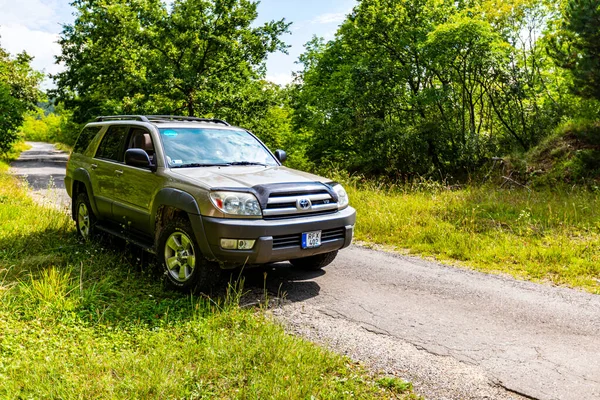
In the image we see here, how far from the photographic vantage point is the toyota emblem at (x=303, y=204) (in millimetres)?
5030

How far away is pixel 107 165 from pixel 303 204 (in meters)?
3.30

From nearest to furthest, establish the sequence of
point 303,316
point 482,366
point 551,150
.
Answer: point 482,366, point 303,316, point 551,150

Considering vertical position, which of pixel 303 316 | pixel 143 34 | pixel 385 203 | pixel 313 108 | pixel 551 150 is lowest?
pixel 303 316

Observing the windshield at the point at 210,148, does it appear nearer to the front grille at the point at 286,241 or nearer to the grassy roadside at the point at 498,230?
the front grille at the point at 286,241

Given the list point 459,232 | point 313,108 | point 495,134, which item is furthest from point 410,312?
point 313,108

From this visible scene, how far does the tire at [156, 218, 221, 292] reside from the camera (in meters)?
4.88

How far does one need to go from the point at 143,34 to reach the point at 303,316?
17814 millimetres

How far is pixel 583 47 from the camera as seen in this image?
11.1m

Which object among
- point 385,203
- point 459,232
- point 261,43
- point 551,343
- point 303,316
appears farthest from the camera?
point 261,43

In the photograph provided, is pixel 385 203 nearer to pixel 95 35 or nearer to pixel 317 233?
pixel 317 233

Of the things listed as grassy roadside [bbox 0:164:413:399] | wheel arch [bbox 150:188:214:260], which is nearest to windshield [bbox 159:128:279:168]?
wheel arch [bbox 150:188:214:260]

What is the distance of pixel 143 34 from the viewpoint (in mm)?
19172

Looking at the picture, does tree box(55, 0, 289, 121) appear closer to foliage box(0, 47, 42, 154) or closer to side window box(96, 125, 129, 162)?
foliage box(0, 47, 42, 154)

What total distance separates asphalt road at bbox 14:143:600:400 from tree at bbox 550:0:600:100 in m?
7.51
